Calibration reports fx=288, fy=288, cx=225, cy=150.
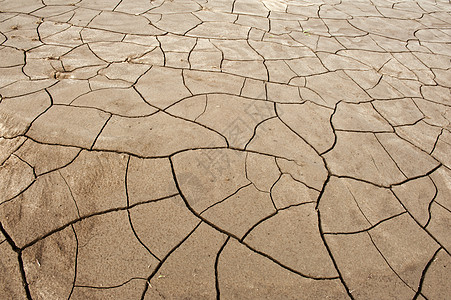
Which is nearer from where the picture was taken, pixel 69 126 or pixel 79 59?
pixel 69 126

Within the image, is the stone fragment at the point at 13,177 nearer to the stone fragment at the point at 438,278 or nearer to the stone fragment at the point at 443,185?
the stone fragment at the point at 438,278

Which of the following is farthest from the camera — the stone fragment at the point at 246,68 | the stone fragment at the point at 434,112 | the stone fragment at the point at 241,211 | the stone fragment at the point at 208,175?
the stone fragment at the point at 246,68

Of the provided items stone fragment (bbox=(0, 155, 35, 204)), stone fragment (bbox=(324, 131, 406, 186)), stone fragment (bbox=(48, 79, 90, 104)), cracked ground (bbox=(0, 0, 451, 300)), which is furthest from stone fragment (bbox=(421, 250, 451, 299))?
stone fragment (bbox=(48, 79, 90, 104))

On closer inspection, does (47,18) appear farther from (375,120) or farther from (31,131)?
(375,120)

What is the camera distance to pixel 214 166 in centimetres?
164

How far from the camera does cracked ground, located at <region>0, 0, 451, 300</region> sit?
123 cm

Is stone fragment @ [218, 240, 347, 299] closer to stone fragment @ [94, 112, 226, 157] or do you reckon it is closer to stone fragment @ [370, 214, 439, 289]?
stone fragment @ [370, 214, 439, 289]

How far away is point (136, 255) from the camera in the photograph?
1253 mm

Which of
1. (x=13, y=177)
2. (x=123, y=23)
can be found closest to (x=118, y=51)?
(x=123, y=23)

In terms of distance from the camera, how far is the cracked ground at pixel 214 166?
123 cm

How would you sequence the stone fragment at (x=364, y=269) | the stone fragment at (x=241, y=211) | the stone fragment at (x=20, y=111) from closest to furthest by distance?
the stone fragment at (x=364, y=269)
the stone fragment at (x=241, y=211)
the stone fragment at (x=20, y=111)

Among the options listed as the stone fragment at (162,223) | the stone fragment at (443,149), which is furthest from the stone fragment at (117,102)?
the stone fragment at (443,149)

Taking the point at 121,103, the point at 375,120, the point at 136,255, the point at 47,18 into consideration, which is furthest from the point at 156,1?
the point at 136,255

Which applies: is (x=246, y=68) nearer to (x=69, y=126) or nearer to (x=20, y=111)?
(x=69, y=126)
